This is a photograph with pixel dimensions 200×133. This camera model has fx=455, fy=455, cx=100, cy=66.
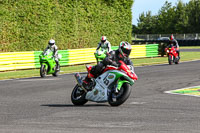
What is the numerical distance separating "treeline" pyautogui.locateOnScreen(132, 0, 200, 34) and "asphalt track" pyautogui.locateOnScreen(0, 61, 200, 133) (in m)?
80.8

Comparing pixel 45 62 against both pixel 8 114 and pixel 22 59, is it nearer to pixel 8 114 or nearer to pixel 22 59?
pixel 22 59

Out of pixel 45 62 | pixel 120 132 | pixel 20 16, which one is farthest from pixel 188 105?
pixel 20 16

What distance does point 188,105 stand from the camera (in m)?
10.2

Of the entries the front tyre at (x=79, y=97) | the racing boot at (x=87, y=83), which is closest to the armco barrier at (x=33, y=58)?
the front tyre at (x=79, y=97)

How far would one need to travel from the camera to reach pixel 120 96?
980cm

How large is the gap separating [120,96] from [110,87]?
1.21ft

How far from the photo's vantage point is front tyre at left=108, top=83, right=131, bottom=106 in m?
9.67

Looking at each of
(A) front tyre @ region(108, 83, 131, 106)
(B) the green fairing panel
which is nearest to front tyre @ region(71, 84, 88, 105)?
(A) front tyre @ region(108, 83, 131, 106)

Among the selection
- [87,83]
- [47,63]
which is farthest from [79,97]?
[47,63]

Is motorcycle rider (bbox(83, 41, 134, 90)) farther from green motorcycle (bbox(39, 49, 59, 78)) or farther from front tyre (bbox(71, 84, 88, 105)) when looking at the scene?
green motorcycle (bbox(39, 49, 59, 78))

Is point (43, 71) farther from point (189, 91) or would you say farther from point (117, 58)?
point (117, 58)

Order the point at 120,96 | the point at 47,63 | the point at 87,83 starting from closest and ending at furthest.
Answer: the point at 120,96, the point at 87,83, the point at 47,63

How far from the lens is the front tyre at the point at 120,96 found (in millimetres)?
9672

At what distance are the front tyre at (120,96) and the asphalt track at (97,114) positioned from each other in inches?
6.4
